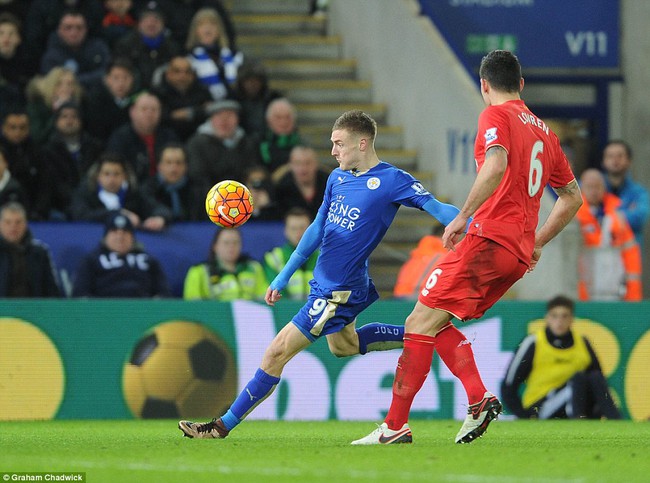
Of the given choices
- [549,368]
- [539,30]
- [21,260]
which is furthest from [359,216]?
[539,30]

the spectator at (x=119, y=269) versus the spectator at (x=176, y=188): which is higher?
the spectator at (x=176, y=188)

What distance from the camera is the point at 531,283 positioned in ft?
48.8

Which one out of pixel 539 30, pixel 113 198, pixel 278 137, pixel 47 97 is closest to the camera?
pixel 113 198

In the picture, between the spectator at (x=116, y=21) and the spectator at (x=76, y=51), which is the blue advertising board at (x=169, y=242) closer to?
the spectator at (x=76, y=51)

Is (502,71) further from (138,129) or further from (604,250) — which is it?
(138,129)

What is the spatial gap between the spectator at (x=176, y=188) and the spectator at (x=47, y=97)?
51.2 inches

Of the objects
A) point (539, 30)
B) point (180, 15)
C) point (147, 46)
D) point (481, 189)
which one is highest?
point (180, 15)

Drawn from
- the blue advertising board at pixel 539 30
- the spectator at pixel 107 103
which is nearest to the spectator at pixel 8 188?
the spectator at pixel 107 103

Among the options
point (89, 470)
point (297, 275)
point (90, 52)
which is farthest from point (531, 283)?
point (89, 470)

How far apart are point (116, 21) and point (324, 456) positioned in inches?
381

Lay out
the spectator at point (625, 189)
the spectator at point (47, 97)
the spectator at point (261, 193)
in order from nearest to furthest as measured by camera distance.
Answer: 1. the spectator at point (261, 193)
2. the spectator at point (47, 97)
3. the spectator at point (625, 189)

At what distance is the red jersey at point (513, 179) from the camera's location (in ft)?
26.5

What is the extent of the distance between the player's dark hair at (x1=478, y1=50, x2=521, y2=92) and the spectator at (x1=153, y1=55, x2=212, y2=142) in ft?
24.1

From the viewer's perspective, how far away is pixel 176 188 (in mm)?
14234
